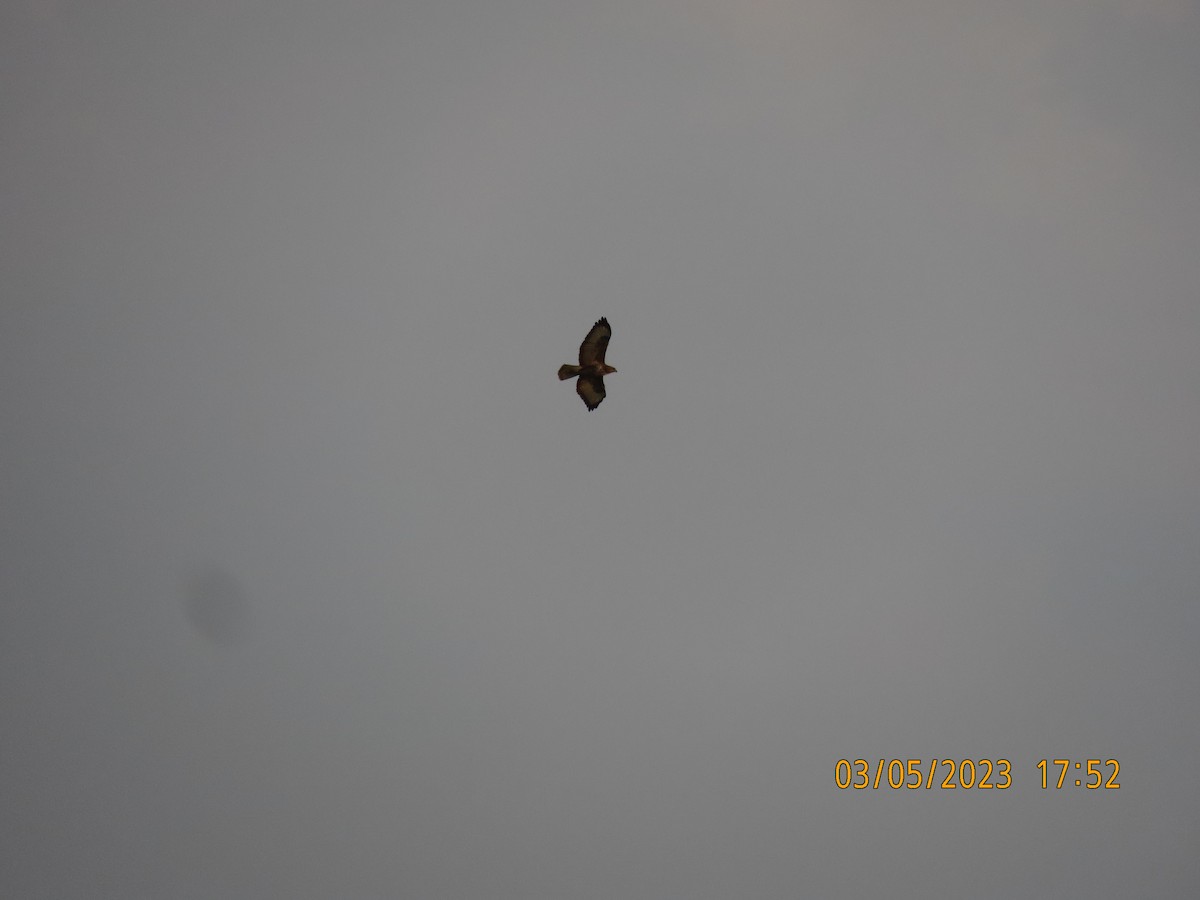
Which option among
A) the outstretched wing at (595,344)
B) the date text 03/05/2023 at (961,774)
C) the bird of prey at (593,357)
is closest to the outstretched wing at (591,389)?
the bird of prey at (593,357)

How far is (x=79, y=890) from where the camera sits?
372 inches

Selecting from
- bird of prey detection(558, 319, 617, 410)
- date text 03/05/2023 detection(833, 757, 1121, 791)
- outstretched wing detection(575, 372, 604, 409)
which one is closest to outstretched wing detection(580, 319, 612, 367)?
bird of prey detection(558, 319, 617, 410)

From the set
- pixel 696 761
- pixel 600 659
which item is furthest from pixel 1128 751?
pixel 600 659

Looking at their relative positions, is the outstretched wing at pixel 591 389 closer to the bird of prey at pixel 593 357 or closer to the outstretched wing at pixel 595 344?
the bird of prey at pixel 593 357

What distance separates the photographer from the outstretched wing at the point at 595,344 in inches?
320

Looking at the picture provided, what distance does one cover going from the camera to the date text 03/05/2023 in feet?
28.7

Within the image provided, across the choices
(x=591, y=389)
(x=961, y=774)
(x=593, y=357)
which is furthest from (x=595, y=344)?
(x=961, y=774)

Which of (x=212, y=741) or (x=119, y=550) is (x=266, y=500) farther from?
(x=212, y=741)

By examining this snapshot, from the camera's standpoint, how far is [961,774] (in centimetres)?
878

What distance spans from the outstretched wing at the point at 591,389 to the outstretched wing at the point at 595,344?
17 centimetres

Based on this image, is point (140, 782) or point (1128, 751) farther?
point (140, 782)

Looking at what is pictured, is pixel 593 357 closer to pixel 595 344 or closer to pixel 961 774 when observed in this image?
pixel 595 344

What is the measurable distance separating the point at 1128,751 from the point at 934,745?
1539 mm

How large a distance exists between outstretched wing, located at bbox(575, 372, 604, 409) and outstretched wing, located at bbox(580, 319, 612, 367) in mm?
175
